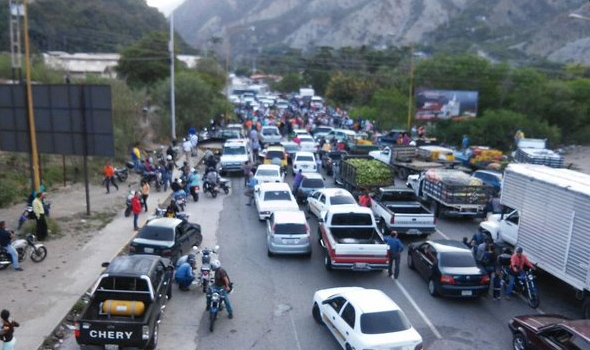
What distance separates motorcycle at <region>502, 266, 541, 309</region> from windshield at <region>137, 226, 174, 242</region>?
30.7 ft

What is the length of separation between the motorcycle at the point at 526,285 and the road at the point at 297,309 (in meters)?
Answer: 0.25

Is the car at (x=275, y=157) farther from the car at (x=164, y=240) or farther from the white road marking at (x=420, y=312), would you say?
the white road marking at (x=420, y=312)

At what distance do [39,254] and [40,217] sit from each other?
6.62 ft

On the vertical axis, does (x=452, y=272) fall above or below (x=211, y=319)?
above

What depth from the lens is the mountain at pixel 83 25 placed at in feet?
336

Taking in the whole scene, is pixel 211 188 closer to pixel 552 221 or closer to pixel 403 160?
pixel 403 160

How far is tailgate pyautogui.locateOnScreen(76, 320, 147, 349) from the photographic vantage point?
10359mm

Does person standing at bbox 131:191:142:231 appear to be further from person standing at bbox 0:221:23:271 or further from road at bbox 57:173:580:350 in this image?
person standing at bbox 0:221:23:271

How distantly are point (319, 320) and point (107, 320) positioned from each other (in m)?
4.68

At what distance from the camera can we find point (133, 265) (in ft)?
39.4

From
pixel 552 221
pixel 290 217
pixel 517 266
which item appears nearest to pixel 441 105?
A: pixel 290 217

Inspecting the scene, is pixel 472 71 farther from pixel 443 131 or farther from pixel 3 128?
pixel 3 128

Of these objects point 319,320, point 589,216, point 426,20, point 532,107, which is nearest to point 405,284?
point 319,320

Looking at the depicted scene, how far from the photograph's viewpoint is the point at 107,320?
10555 mm
